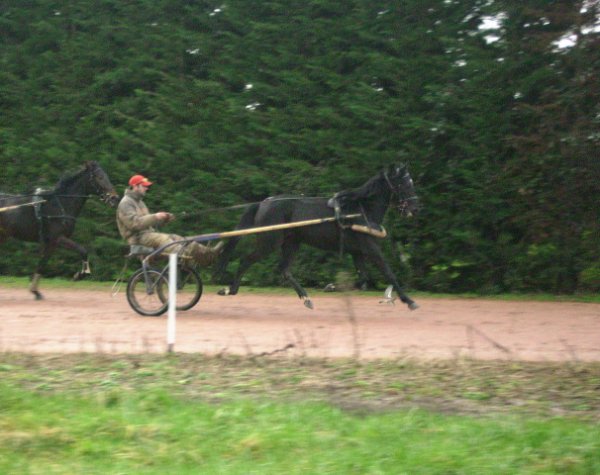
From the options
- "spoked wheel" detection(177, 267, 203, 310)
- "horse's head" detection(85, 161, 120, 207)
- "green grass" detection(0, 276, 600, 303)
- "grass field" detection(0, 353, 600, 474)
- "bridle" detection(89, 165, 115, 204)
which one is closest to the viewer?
"grass field" detection(0, 353, 600, 474)

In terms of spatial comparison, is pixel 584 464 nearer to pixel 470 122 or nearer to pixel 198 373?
pixel 198 373

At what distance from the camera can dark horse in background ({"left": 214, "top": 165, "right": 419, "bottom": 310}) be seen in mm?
13797

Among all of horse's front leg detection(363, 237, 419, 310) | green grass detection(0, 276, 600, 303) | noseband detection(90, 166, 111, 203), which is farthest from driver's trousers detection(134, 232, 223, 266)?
green grass detection(0, 276, 600, 303)

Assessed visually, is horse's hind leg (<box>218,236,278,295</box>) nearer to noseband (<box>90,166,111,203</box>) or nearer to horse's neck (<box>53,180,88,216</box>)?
noseband (<box>90,166,111,203</box>)

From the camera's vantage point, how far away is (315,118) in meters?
17.2

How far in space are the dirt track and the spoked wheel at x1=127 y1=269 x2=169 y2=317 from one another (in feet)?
0.73

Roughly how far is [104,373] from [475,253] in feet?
29.7

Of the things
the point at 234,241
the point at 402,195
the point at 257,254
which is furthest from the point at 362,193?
the point at 234,241

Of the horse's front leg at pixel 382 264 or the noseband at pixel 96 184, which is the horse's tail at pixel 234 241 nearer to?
the horse's front leg at pixel 382 264

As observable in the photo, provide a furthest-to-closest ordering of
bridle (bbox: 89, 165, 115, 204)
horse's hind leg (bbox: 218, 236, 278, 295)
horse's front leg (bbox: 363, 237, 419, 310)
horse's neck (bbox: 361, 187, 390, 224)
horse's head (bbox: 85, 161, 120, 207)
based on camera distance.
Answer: bridle (bbox: 89, 165, 115, 204) < horse's head (bbox: 85, 161, 120, 207) < horse's hind leg (bbox: 218, 236, 278, 295) < horse's neck (bbox: 361, 187, 390, 224) < horse's front leg (bbox: 363, 237, 419, 310)

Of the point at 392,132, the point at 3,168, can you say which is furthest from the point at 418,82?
the point at 3,168

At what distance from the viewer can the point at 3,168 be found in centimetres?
2003

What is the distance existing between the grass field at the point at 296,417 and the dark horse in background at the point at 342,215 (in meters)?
4.63

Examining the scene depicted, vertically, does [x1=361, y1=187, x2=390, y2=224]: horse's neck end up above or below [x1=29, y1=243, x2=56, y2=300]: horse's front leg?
above
